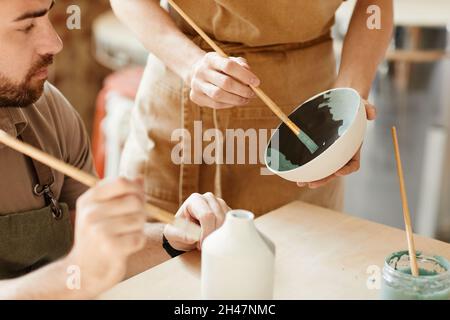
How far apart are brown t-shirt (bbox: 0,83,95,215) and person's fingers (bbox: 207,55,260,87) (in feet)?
1.49

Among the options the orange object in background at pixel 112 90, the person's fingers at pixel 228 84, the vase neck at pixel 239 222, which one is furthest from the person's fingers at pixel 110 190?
the orange object in background at pixel 112 90

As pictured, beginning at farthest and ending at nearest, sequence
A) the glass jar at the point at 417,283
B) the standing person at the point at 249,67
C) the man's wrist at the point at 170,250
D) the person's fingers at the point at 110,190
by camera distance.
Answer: the standing person at the point at 249,67, the man's wrist at the point at 170,250, the glass jar at the point at 417,283, the person's fingers at the point at 110,190

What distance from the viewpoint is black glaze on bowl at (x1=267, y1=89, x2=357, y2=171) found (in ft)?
5.08

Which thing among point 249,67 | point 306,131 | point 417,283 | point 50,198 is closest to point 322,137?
point 306,131

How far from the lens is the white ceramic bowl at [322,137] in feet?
4.57

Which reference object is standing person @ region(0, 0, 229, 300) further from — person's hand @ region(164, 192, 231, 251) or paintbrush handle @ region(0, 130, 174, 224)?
paintbrush handle @ region(0, 130, 174, 224)

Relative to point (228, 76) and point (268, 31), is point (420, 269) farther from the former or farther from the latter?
point (268, 31)

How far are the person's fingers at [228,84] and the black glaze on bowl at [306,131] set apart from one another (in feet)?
0.48

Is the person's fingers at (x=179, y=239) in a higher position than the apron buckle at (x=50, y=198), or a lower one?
lower

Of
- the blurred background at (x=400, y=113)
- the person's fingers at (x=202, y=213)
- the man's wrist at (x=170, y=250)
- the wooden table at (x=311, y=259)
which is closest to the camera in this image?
the wooden table at (x=311, y=259)

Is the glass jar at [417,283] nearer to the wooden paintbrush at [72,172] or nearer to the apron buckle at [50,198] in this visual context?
the wooden paintbrush at [72,172]

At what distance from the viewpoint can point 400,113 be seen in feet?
10.4

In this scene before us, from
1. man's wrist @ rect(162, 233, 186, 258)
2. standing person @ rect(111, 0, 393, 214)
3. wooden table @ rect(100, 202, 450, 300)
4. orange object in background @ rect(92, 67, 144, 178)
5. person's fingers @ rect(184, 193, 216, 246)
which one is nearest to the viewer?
wooden table @ rect(100, 202, 450, 300)

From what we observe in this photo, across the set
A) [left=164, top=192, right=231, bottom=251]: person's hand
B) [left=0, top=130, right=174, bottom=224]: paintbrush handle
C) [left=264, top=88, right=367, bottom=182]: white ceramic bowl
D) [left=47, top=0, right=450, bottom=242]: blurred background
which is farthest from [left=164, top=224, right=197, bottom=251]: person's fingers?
[left=47, top=0, right=450, bottom=242]: blurred background
